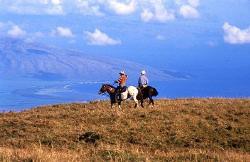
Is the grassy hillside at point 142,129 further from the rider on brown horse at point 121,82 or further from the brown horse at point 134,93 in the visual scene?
the rider on brown horse at point 121,82

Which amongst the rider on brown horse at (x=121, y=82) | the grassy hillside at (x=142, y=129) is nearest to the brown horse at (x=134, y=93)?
the rider on brown horse at (x=121, y=82)

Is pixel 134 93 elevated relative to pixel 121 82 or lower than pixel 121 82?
lower

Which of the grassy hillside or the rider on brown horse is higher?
the rider on brown horse

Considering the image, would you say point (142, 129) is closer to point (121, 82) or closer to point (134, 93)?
point (134, 93)

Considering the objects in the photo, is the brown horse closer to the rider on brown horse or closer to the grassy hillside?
the rider on brown horse

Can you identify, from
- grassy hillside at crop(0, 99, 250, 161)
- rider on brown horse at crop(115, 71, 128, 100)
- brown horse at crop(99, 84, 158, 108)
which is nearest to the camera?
grassy hillside at crop(0, 99, 250, 161)

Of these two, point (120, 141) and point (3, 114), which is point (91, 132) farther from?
point (3, 114)

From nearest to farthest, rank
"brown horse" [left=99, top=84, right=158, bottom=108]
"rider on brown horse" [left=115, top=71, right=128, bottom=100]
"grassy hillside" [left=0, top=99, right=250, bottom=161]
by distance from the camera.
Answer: "grassy hillside" [left=0, top=99, right=250, bottom=161] < "rider on brown horse" [left=115, top=71, right=128, bottom=100] < "brown horse" [left=99, top=84, right=158, bottom=108]

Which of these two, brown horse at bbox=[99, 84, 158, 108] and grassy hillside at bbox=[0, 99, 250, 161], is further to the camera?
brown horse at bbox=[99, 84, 158, 108]

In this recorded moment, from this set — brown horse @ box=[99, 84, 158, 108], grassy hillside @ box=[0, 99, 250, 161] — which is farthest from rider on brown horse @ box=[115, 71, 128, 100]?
grassy hillside @ box=[0, 99, 250, 161]

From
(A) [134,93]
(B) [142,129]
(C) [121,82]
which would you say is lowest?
(B) [142,129]

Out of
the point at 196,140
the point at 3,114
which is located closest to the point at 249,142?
the point at 196,140

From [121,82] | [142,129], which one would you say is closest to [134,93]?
[121,82]

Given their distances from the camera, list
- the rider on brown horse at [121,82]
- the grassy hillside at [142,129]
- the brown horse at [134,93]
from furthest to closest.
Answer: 1. the brown horse at [134,93]
2. the rider on brown horse at [121,82]
3. the grassy hillside at [142,129]
